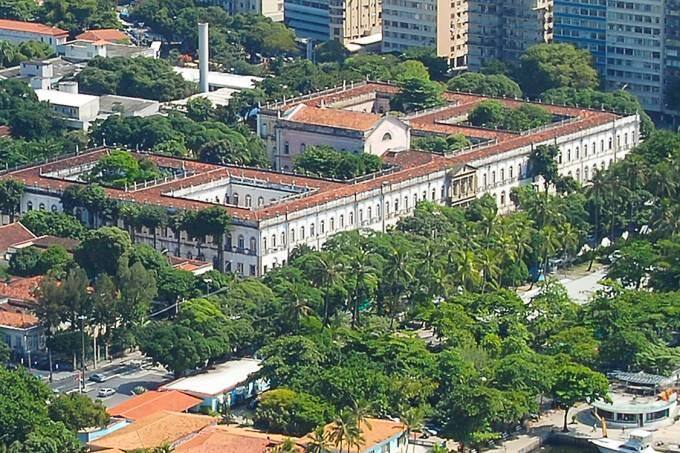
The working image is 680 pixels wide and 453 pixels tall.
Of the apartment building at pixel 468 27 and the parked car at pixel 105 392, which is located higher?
the apartment building at pixel 468 27

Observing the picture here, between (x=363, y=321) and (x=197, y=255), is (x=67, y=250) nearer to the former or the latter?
(x=197, y=255)

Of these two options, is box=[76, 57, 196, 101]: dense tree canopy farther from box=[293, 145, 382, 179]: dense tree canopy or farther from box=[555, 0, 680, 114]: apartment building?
box=[555, 0, 680, 114]: apartment building

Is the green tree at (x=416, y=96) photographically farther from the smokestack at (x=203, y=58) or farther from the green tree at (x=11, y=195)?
the green tree at (x=11, y=195)

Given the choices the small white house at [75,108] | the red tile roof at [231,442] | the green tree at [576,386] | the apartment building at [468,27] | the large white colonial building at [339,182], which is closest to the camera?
the red tile roof at [231,442]

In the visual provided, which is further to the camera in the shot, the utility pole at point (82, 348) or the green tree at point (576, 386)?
the utility pole at point (82, 348)

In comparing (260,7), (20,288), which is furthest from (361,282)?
(260,7)

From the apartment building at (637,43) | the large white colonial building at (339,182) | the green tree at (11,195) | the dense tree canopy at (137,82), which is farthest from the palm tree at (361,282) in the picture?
the apartment building at (637,43)
